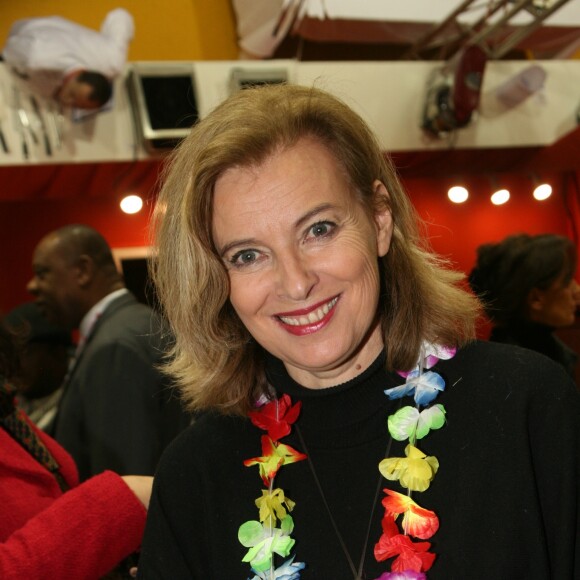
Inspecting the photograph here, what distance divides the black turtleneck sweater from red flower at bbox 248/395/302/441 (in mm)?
24

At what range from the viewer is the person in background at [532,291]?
10.00 ft

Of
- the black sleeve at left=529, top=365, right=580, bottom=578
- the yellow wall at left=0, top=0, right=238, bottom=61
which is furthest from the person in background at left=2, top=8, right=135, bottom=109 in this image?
the black sleeve at left=529, top=365, right=580, bottom=578

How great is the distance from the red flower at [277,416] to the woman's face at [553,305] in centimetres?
174

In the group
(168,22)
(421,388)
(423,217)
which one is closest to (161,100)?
→ (168,22)

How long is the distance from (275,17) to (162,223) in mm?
3648

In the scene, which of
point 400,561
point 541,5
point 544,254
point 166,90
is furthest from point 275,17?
point 400,561

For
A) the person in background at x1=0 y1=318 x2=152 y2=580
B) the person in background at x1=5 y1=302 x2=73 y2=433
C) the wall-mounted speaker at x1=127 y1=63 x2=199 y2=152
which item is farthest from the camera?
the wall-mounted speaker at x1=127 y1=63 x2=199 y2=152

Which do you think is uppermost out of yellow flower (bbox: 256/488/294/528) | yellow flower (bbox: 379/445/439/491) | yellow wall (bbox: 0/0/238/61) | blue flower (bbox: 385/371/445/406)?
yellow wall (bbox: 0/0/238/61)

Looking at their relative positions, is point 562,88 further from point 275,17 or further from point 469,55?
point 275,17

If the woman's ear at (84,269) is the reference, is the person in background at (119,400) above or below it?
below

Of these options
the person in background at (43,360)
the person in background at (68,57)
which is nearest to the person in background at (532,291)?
the person in background at (43,360)

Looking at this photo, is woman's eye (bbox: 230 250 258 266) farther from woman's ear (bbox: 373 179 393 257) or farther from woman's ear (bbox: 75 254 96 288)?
woman's ear (bbox: 75 254 96 288)

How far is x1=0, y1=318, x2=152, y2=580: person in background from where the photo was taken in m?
1.61

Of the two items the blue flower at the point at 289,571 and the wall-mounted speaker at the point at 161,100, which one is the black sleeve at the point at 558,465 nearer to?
the blue flower at the point at 289,571
